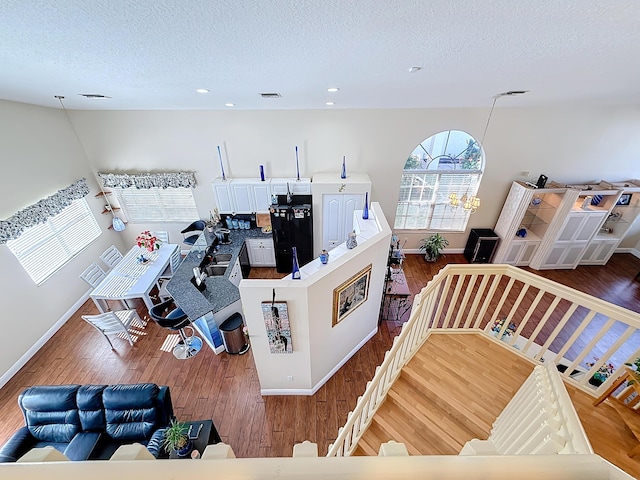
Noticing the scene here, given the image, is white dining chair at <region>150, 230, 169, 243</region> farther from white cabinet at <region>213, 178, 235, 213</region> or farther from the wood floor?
the wood floor

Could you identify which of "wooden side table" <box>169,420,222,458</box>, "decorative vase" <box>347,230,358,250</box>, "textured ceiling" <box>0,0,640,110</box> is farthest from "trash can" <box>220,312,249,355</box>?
"textured ceiling" <box>0,0,640,110</box>

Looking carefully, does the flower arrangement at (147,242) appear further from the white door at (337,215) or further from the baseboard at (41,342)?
the white door at (337,215)

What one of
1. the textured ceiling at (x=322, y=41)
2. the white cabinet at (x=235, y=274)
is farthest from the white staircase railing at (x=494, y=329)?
the white cabinet at (x=235, y=274)

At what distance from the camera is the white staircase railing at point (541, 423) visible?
4.98ft

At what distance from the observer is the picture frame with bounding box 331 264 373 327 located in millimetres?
3254

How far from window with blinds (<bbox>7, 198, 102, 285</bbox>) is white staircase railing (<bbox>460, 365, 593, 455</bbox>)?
253 inches

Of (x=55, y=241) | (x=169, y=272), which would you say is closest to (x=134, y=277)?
(x=169, y=272)

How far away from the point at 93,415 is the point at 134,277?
92.8 inches

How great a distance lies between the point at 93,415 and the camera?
2949mm

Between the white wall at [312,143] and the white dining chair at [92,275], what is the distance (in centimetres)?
36

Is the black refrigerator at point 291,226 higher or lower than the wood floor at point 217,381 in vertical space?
higher

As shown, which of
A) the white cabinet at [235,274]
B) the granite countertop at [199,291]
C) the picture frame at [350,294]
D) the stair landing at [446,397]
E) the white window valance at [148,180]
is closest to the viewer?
the stair landing at [446,397]

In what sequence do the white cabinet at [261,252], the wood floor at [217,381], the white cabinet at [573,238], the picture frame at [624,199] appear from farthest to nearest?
the white cabinet at [261,252] → the picture frame at [624,199] → the white cabinet at [573,238] → the wood floor at [217,381]

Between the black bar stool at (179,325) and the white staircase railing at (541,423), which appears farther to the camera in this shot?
the black bar stool at (179,325)
